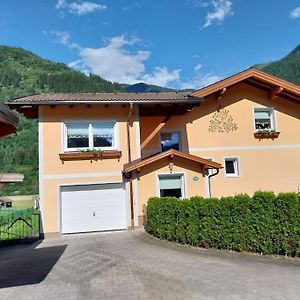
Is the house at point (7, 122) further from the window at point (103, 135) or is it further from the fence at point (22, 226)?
the fence at point (22, 226)

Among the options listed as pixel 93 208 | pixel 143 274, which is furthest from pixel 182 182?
pixel 143 274

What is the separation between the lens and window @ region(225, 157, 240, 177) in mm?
18375

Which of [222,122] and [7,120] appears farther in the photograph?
[222,122]

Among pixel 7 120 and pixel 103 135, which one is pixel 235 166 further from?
pixel 7 120

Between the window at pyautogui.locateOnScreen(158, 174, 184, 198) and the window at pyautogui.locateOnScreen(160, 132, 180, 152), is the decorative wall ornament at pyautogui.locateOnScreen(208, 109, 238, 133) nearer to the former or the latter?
the window at pyautogui.locateOnScreen(160, 132, 180, 152)

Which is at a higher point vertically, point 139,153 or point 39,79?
point 39,79

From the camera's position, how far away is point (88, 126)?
1644 centimetres

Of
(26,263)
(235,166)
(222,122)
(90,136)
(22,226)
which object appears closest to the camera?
(26,263)

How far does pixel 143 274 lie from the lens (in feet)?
26.6

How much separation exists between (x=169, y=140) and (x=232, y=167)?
350 cm

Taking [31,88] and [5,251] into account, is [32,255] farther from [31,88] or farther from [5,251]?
[31,88]

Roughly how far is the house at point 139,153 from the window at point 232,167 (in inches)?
2.0

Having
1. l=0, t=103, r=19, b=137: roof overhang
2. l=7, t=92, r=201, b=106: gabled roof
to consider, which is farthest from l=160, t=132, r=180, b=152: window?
l=0, t=103, r=19, b=137: roof overhang

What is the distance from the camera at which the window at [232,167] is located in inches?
723
